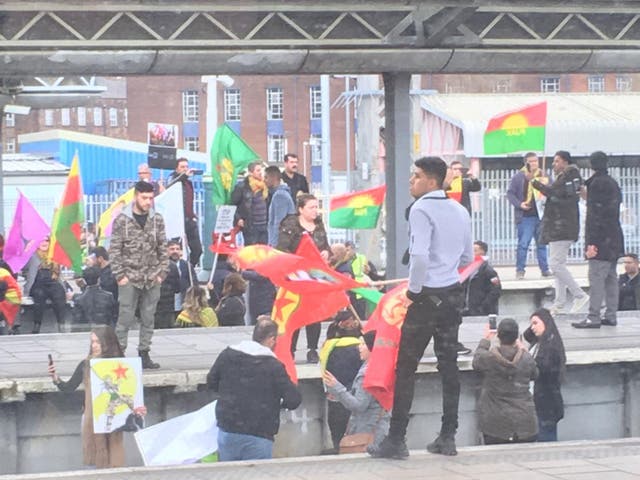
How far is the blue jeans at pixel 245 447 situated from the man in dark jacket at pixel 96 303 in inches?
299

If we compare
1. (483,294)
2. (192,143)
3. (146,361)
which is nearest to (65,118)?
(192,143)

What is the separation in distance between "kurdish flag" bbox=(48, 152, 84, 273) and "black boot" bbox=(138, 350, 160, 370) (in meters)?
5.09

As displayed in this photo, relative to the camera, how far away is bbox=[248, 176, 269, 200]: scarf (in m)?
19.0

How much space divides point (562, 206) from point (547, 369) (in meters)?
4.33

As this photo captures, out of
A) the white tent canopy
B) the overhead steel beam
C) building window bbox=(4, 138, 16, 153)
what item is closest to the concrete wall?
the overhead steel beam

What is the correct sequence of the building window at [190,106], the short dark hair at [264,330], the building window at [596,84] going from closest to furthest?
1. the short dark hair at [264,330]
2. the building window at [596,84]
3. the building window at [190,106]

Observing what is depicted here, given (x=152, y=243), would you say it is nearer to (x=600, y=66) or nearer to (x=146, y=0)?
(x=146, y=0)

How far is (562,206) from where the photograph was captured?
17.7 metres

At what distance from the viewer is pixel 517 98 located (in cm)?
5059

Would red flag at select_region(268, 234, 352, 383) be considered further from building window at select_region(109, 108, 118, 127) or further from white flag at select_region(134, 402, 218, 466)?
building window at select_region(109, 108, 118, 127)

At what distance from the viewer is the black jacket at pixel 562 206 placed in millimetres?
17594

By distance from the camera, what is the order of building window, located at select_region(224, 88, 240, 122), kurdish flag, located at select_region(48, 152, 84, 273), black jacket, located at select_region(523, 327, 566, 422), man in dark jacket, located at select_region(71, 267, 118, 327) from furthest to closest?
building window, located at select_region(224, 88, 240, 122)
kurdish flag, located at select_region(48, 152, 84, 273)
man in dark jacket, located at select_region(71, 267, 118, 327)
black jacket, located at select_region(523, 327, 566, 422)

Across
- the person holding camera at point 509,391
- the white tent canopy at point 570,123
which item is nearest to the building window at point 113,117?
the white tent canopy at point 570,123

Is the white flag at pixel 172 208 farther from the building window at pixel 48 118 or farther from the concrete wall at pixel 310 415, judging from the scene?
the building window at pixel 48 118
